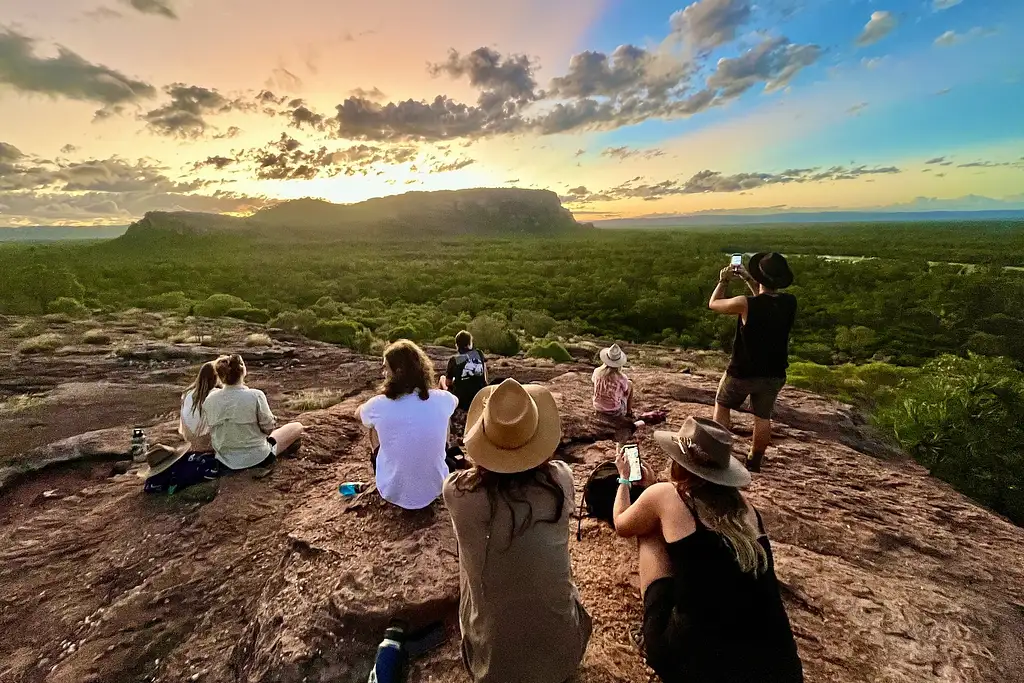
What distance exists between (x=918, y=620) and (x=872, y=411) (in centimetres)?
648

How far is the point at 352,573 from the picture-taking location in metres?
3.09

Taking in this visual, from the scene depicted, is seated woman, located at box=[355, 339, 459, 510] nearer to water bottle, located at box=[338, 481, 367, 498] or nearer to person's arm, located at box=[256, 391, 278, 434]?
water bottle, located at box=[338, 481, 367, 498]

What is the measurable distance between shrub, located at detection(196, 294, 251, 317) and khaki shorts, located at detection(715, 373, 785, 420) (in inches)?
749

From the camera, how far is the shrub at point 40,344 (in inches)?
425

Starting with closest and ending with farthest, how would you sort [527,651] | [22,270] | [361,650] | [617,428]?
[527,651] < [361,650] < [617,428] < [22,270]

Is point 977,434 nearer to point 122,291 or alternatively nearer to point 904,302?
point 904,302

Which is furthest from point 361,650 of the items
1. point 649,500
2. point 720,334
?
point 720,334

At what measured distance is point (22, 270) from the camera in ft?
75.5

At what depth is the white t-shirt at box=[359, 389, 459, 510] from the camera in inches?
138

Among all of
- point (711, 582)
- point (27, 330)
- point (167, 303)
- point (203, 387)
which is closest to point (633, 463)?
point (711, 582)

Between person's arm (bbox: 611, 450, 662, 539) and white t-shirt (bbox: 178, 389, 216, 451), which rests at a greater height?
person's arm (bbox: 611, 450, 662, 539)

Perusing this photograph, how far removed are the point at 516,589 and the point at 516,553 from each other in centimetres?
16

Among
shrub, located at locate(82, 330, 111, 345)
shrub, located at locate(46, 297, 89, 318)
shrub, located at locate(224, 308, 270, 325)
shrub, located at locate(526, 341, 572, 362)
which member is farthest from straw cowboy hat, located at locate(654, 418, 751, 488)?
shrub, located at locate(46, 297, 89, 318)

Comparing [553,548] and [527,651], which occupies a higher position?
[553,548]
